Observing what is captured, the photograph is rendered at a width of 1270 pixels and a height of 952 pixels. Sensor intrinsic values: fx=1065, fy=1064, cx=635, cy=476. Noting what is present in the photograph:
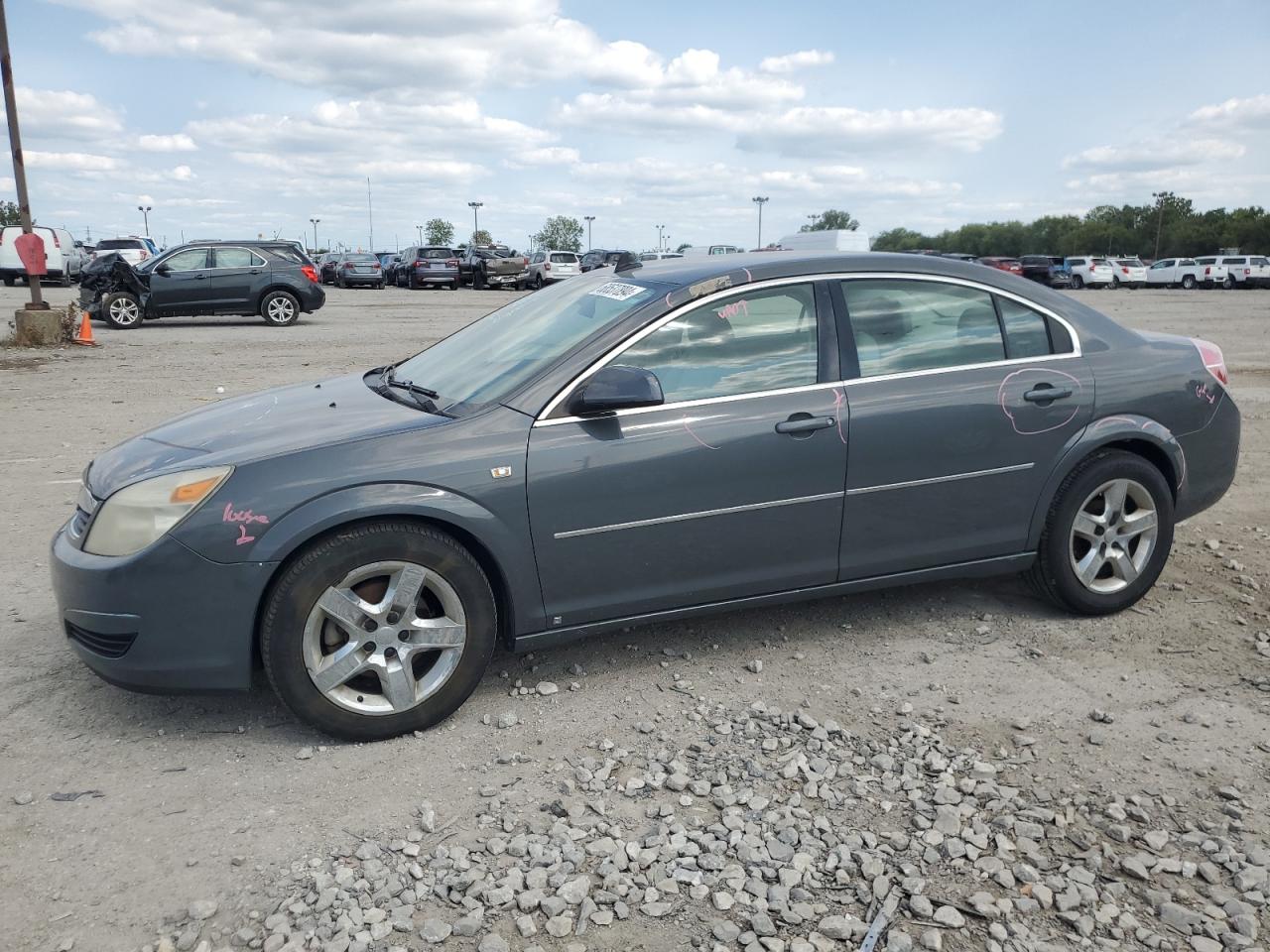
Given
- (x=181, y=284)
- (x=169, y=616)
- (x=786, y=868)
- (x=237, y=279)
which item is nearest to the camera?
(x=786, y=868)

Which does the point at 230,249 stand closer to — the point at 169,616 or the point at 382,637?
the point at 169,616

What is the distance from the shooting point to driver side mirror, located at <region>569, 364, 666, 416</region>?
12.2ft

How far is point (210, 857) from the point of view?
117 inches

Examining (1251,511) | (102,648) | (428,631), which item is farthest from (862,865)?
(1251,511)

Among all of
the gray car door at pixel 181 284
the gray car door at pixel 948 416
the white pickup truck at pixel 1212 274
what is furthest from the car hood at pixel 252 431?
the white pickup truck at pixel 1212 274

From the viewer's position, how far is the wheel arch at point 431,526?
3434 mm

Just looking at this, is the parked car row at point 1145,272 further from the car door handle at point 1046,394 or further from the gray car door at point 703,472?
the gray car door at point 703,472

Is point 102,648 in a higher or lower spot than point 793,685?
higher

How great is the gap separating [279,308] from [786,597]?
62.8 ft

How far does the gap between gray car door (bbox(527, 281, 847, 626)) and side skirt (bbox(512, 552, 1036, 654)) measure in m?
0.04

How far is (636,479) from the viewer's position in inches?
150

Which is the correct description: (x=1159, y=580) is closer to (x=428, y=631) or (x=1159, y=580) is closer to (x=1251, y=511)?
(x=1251, y=511)

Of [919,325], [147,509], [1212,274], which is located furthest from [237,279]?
[1212,274]

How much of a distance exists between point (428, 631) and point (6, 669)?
1.86 meters
